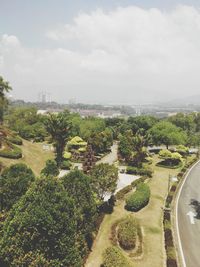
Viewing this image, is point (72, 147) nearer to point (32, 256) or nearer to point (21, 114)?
point (21, 114)

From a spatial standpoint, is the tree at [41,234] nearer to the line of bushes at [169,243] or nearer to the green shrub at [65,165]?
the line of bushes at [169,243]

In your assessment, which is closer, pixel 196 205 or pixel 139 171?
pixel 196 205

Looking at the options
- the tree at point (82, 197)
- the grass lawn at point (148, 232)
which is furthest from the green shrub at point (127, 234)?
the tree at point (82, 197)

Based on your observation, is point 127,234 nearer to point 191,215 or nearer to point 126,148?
point 191,215

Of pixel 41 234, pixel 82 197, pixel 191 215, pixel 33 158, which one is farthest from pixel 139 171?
pixel 41 234

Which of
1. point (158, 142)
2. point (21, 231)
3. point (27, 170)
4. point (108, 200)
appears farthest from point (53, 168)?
point (158, 142)
